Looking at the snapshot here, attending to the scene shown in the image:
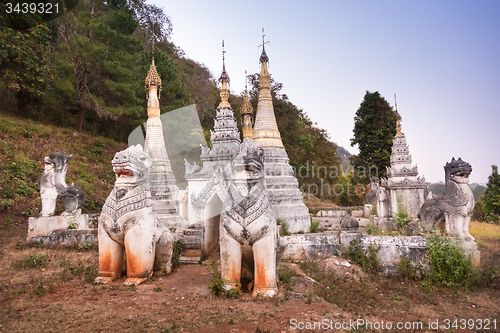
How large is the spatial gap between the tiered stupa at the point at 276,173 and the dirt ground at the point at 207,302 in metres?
4.47

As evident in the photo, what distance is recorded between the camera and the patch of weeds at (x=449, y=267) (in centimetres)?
626

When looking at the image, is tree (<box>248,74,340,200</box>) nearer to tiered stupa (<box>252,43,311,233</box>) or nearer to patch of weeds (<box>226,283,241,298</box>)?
tiered stupa (<box>252,43,311,233</box>)

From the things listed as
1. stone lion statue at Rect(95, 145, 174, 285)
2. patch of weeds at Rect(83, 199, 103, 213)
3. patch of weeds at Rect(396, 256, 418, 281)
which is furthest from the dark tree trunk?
patch of weeds at Rect(396, 256, 418, 281)

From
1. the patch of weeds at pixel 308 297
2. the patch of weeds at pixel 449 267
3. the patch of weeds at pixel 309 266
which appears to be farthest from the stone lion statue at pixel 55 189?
the patch of weeds at pixel 449 267

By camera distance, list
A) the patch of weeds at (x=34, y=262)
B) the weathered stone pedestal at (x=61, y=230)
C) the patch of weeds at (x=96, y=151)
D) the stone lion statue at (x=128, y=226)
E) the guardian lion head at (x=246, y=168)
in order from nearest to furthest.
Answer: the guardian lion head at (x=246, y=168), the stone lion statue at (x=128, y=226), the patch of weeds at (x=34, y=262), the weathered stone pedestal at (x=61, y=230), the patch of weeds at (x=96, y=151)

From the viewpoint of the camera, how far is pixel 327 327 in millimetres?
4148

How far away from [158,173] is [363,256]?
319 inches

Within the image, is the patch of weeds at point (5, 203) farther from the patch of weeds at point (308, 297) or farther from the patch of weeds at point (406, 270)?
the patch of weeds at point (406, 270)

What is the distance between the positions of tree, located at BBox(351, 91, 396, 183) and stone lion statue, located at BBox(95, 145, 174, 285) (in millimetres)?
22181

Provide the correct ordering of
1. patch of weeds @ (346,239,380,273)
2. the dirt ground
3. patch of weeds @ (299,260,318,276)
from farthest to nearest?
patch of weeds @ (346,239,380,273) < patch of weeds @ (299,260,318,276) < the dirt ground

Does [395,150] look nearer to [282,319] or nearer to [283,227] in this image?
[283,227]

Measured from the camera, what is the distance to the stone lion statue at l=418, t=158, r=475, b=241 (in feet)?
24.8

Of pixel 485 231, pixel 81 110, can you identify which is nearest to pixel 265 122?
pixel 485 231

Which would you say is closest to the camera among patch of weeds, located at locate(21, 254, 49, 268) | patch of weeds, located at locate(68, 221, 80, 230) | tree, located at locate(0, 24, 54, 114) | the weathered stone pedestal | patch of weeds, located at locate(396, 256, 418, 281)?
patch of weeds, located at locate(21, 254, 49, 268)
